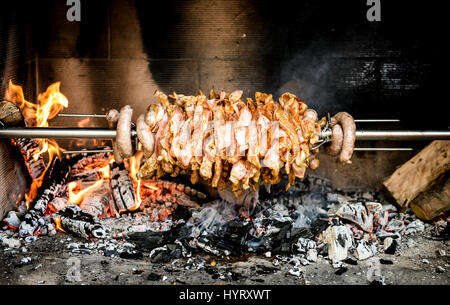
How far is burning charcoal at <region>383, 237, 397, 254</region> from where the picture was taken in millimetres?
3967

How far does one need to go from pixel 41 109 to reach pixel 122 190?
5.82 ft

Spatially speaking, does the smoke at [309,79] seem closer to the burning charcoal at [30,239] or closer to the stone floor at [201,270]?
the stone floor at [201,270]

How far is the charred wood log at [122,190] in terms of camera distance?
487cm

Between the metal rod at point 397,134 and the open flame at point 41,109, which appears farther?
the open flame at point 41,109

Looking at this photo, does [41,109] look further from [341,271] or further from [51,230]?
[341,271]

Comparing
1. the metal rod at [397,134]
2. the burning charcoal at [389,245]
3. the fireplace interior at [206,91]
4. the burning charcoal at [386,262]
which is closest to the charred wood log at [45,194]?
the fireplace interior at [206,91]

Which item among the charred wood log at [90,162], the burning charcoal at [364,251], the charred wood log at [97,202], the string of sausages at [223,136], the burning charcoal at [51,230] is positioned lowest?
the burning charcoal at [364,251]

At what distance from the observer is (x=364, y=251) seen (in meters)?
3.83

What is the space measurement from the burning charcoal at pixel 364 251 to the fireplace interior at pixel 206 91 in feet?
1.06

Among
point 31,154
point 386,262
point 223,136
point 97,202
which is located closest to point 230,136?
point 223,136

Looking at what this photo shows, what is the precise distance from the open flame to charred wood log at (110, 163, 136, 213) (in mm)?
983

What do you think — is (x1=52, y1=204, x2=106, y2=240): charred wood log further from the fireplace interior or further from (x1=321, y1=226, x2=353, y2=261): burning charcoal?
(x1=321, y1=226, x2=353, y2=261): burning charcoal
